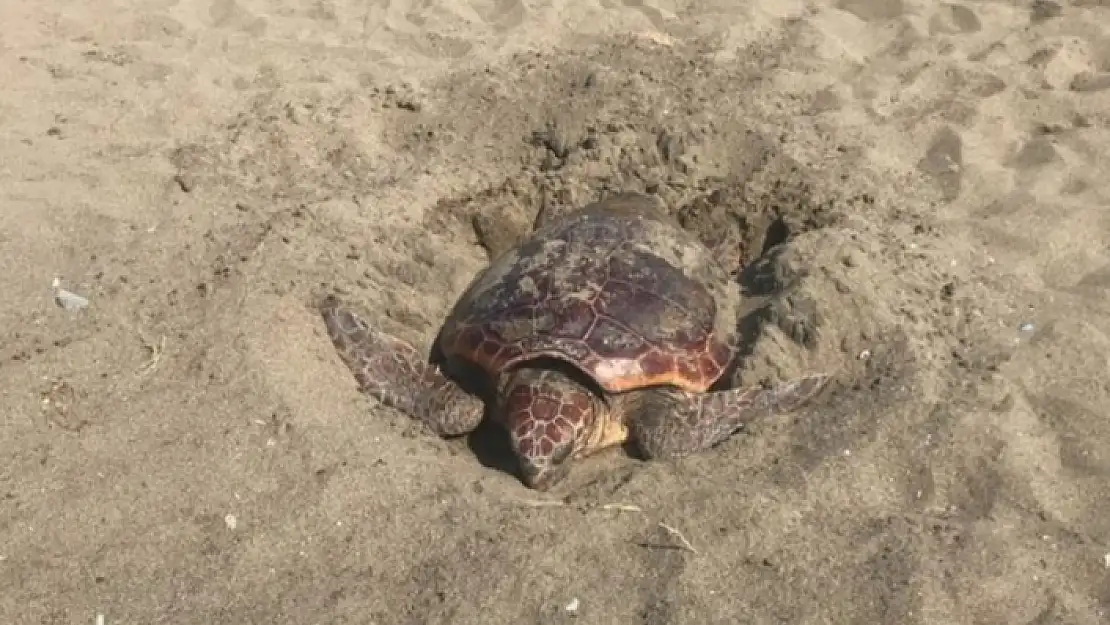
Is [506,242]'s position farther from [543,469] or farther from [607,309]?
[543,469]

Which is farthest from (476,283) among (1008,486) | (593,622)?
(1008,486)

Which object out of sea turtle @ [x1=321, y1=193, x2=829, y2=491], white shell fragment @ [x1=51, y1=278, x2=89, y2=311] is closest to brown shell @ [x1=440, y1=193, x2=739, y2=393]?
sea turtle @ [x1=321, y1=193, x2=829, y2=491]

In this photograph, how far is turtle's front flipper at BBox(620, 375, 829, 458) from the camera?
3203 mm

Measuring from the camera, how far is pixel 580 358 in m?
3.36

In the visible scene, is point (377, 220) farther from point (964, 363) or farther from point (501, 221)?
point (964, 363)

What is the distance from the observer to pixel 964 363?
3324mm

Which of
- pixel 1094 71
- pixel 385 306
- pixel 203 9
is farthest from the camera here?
pixel 203 9

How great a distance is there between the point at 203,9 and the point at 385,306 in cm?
257

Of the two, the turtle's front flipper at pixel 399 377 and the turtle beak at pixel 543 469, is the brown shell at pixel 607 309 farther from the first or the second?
the turtle beak at pixel 543 469

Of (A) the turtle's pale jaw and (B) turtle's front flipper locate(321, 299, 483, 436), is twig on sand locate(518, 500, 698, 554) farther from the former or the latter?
(B) turtle's front flipper locate(321, 299, 483, 436)

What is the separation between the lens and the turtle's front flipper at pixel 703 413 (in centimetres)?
320

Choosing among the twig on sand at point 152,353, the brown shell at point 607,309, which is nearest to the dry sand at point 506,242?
the twig on sand at point 152,353

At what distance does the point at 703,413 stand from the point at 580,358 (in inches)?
17.3

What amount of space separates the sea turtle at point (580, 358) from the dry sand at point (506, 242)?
0.34 ft
